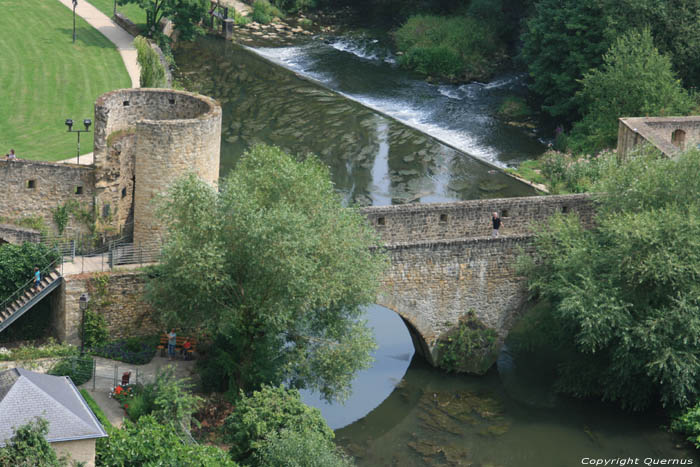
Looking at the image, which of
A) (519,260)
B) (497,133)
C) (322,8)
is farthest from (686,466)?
(322,8)

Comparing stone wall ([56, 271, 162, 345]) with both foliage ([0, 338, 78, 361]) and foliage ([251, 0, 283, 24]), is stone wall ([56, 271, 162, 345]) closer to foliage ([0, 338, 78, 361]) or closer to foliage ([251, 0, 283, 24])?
foliage ([0, 338, 78, 361])

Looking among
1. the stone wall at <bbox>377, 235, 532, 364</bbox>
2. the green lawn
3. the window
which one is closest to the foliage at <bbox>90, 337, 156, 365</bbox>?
the stone wall at <bbox>377, 235, 532, 364</bbox>

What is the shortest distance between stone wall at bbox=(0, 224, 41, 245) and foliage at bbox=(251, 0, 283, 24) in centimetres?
3946

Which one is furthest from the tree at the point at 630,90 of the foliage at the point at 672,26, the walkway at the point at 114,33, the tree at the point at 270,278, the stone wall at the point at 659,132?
the tree at the point at 270,278

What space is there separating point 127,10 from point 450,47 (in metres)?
16.7

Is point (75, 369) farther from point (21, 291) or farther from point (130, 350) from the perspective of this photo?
point (21, 291)

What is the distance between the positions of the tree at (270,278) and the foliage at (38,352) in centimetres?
237

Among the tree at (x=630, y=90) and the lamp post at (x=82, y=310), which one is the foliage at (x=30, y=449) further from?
the tree at (x=630, y=90)

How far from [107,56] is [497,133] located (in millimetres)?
17852

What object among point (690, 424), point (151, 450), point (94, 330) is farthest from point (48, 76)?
point (690, 424)

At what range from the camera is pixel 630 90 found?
4831 centimetres

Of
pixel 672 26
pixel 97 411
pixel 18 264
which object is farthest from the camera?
pixel 672 26

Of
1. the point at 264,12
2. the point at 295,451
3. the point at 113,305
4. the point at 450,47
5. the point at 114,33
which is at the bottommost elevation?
the point at 295,451

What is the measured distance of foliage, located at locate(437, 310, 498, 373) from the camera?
34.4 m
